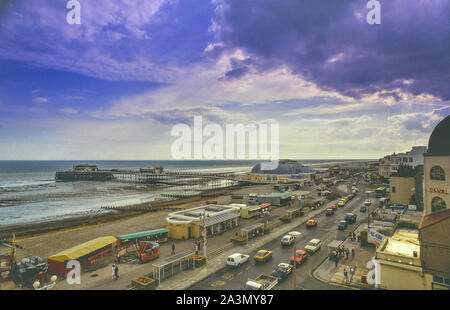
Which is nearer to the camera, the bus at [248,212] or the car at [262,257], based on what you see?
the car at [262,257]

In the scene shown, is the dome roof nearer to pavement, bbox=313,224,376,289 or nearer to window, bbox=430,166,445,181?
window, bbox=430,166,445,181

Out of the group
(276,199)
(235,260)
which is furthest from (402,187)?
(235,260)

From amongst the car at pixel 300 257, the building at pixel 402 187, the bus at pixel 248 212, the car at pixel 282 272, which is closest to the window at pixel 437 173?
the car at pixel 300 257

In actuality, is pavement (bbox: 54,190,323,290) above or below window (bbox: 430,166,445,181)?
below

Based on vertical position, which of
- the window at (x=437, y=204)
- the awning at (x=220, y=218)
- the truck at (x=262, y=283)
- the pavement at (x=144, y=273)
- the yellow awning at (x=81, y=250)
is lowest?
the pavement at (x=144, y=273)

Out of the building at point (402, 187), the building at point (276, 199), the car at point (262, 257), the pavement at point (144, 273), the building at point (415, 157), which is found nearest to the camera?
the pavement at point (144, 273)

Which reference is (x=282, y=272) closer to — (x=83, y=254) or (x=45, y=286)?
(x=83, y=254)

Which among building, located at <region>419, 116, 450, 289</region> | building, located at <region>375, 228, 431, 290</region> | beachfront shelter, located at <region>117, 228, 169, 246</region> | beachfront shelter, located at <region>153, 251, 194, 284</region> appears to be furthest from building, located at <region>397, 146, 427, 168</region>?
beachfront shelter, located at <region>153, 251, 194, 284</region>

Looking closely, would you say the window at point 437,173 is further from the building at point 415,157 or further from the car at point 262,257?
the building at point 415,157
